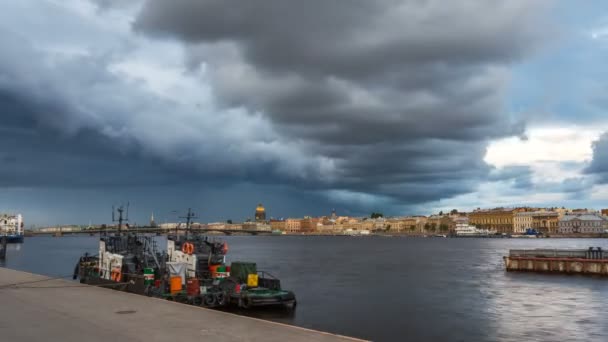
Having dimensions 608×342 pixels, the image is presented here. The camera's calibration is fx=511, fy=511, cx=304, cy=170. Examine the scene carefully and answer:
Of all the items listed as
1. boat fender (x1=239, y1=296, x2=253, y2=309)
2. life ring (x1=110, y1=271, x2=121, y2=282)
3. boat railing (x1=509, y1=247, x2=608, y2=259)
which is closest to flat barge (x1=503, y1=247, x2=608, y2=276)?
boat railing (x1=509, y1=247, x2=608, y2=259)

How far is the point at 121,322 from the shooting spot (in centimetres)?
2014

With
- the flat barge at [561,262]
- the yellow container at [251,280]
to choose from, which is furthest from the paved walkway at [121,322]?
the flat barge at [561,262]

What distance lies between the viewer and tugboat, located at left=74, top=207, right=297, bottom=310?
3766 centimetres

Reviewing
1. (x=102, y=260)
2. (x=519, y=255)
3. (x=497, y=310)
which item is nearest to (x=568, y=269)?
(x=519, y=255)

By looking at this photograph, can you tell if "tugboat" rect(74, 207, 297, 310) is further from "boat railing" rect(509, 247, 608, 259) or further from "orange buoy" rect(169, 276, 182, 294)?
"boat railing" rect(509, 247, 608, 259)

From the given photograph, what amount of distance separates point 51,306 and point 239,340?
40.8ft

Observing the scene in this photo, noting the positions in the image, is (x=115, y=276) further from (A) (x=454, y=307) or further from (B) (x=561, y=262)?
(B) (x=561, y=262)

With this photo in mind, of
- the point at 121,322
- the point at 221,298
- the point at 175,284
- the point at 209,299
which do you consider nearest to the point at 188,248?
the point at 175,284

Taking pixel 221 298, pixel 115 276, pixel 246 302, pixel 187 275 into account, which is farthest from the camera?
pixel 187 275

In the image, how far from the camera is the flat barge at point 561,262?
234ft

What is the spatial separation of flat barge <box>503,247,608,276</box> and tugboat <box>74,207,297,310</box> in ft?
166

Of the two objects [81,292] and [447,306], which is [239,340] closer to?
[81,292]

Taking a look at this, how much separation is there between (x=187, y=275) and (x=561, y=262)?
56996mm

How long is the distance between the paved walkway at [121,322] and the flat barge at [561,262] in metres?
65.9
